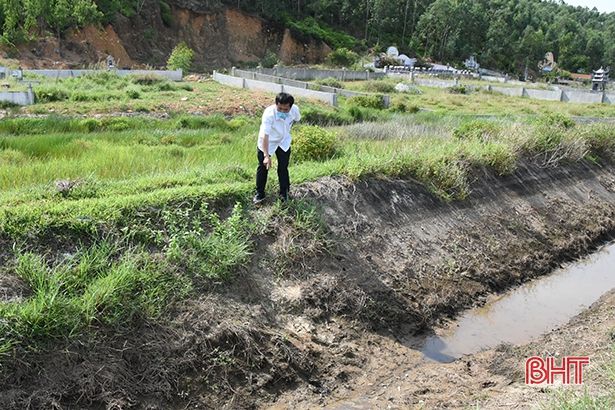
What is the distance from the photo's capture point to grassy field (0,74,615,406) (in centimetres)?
563

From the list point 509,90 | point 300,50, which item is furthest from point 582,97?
point 300,50

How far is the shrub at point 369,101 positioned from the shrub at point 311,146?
1701 centimetres

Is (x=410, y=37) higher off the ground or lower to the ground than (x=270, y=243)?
higher

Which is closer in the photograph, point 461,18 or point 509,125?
point 509,125

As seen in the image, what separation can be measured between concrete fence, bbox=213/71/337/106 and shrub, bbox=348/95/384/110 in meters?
1.12

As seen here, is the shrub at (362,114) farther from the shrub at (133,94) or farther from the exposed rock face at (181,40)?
the exposed rock face at (181,40)

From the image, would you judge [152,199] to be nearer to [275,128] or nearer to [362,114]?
[275,128]

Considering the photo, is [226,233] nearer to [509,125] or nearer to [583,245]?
[583,245]

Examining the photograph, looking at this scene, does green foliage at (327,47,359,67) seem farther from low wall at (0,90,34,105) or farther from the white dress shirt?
the white dress shirt

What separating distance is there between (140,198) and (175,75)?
111 feet

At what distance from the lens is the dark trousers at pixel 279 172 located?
25.0ft

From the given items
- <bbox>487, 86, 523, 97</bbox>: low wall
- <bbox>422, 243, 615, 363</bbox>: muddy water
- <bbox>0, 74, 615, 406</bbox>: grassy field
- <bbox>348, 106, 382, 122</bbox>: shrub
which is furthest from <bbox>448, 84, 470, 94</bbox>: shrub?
<bbox>422, 243, 615, 363</bbox>: muddy water

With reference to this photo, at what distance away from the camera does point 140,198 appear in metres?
7.02

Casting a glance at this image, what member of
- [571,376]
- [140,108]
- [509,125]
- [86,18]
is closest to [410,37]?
[86,18]
